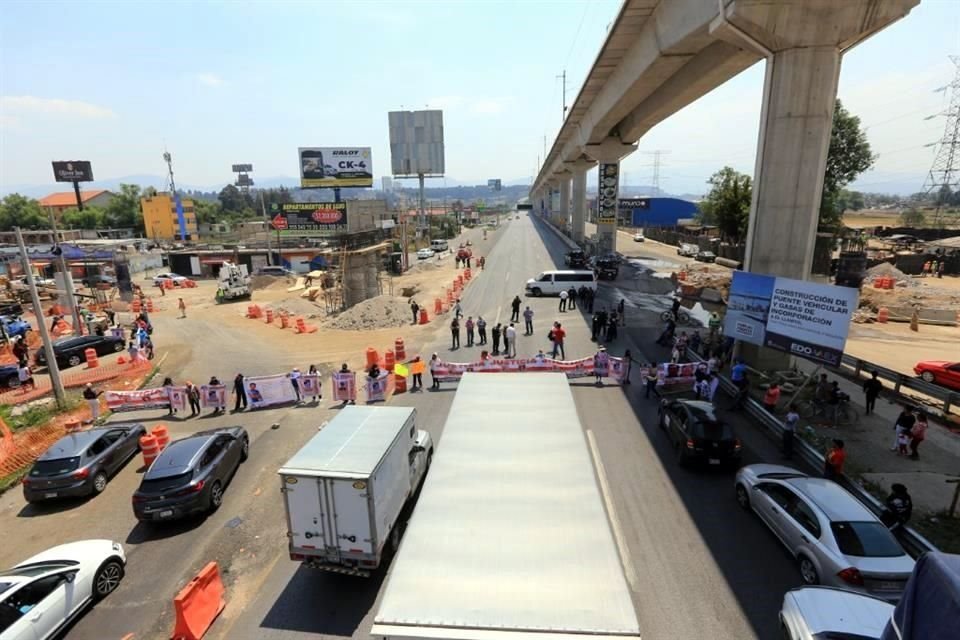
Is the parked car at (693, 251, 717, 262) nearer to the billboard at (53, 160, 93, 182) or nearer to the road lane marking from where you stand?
the road lane marking

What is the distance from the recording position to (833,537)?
8.53 meters

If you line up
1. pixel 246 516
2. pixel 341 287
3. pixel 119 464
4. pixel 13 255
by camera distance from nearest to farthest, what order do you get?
1. pixel 246 516
2. pixel 119 464
3. pixel 341 287
4. pixel 13 255

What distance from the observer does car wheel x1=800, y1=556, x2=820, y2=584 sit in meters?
8.70

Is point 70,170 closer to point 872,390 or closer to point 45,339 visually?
point 45,339

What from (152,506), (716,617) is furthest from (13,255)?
(716,617)

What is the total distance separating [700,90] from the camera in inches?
1220

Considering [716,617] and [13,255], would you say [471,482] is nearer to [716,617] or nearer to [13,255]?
[716,617]

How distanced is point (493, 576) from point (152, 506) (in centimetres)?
877

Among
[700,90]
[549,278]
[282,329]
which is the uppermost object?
[700,90]

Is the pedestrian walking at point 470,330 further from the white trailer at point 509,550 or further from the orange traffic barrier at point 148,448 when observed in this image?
the white trailer at point 509,550

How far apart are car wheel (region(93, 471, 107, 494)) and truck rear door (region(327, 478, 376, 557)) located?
887cm

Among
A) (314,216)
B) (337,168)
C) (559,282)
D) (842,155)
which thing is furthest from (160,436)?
(337,168)

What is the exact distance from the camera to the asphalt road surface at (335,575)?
839 cm

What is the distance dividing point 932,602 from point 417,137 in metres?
121
